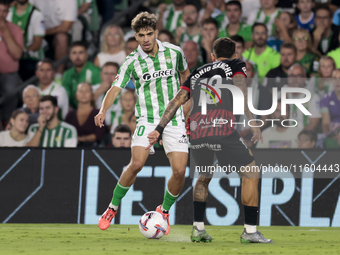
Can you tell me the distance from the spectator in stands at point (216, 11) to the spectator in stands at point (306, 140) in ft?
9.45

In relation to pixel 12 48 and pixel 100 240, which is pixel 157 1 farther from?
pixel 100 240

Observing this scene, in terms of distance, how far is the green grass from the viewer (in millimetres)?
4375

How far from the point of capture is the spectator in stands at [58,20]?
938 cm

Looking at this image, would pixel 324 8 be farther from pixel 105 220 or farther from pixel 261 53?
pixel 105 220

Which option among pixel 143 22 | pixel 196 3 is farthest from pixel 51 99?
pixel 196 3

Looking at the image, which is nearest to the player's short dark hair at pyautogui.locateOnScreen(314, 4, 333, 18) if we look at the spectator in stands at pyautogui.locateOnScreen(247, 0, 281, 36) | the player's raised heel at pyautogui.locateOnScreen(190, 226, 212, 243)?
the spectator in stands at pyautogui.locateOnScreen(247, 0, 281, 36)

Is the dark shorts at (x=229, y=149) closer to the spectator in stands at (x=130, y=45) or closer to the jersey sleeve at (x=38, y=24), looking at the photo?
the spectator in stands at (x=130, y=45)

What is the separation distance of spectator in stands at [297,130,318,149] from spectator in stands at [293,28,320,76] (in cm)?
138

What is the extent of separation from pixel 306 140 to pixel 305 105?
0.63 meters

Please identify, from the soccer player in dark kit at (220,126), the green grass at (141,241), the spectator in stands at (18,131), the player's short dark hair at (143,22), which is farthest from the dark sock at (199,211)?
the spectator in stands at (18,131)

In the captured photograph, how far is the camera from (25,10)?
363 inches

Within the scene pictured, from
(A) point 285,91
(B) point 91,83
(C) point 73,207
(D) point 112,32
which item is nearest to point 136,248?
(C) point 73,207

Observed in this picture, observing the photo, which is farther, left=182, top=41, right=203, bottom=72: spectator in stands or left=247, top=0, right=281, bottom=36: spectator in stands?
left=247, top=0, right=281, bottom=36: spectator in stands

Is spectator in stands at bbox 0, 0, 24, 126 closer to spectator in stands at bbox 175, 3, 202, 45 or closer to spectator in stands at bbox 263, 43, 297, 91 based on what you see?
spectator in stands at bbox 175, 3, 202, 45
